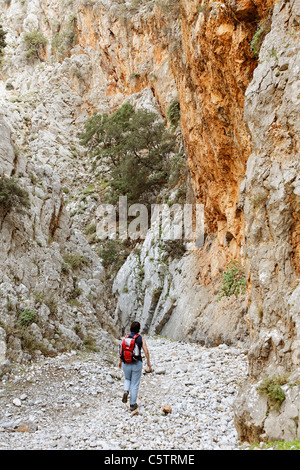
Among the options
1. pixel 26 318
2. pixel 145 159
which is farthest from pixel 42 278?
pixel 145 159

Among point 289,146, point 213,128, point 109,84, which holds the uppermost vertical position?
point 109,84

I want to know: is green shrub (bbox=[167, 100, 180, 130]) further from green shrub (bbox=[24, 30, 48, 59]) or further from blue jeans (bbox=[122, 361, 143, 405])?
green shrub (bbox=[24, 30, 48, 59])

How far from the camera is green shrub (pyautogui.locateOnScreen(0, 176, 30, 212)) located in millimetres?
10695

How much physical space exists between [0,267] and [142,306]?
11.3 meters

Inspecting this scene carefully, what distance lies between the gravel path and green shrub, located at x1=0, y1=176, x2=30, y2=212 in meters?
4.94

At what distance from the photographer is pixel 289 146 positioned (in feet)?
20.1

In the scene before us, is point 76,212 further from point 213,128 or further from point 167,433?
point 167,433

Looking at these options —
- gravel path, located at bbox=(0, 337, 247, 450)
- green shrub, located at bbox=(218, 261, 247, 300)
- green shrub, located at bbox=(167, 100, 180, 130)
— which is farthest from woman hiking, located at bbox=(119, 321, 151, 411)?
green shrub, located at bbox=(167, 100, 180, 130)

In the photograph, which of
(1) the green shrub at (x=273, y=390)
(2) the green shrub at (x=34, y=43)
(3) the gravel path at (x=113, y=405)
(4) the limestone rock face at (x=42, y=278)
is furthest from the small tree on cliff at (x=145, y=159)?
(2) the green shrub at (x=34, y=43)

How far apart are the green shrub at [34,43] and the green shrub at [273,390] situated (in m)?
55.2

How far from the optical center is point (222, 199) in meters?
14.3

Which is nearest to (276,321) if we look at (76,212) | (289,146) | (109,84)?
(289,146)

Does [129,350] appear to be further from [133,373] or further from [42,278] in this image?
[42,278]

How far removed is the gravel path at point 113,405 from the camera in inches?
210
